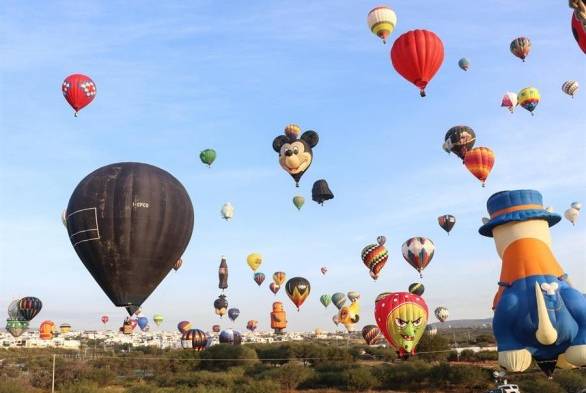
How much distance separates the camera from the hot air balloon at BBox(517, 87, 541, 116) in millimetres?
34312

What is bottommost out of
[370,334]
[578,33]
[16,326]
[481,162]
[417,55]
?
[370,334]

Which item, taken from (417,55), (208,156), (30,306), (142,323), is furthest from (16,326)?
(417,55)

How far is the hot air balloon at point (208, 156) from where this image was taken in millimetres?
39125

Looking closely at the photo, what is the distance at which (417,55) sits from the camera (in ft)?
64.6

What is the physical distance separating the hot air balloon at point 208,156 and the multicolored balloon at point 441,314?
30581mm

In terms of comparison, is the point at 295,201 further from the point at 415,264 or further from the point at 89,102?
the point at 89,102

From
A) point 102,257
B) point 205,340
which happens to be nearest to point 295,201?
point 205,340

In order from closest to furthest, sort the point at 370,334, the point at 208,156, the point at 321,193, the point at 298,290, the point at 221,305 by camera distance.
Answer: the point at 321,193 < the point at 208,156 < the point at 298,290 < the point at 370,334 < the point at 221,305

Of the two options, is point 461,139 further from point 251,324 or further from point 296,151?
point 251,324

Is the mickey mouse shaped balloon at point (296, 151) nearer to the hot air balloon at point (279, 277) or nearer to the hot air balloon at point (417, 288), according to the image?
the hot air balloon at point (417, 288)

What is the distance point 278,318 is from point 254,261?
6662mm

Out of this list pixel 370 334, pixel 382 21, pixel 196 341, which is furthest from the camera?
pixel 196 341

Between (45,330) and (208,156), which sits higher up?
(208,156)

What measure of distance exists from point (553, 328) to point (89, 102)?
23724mm
